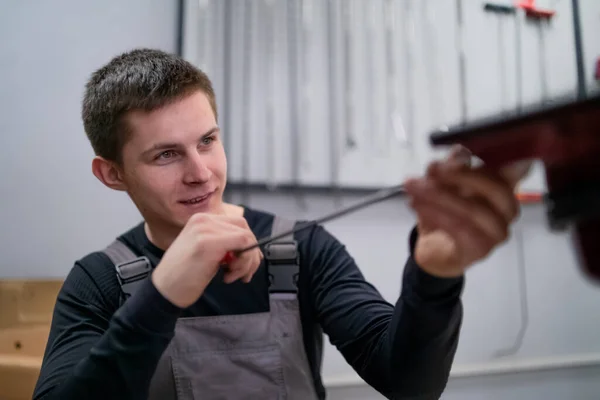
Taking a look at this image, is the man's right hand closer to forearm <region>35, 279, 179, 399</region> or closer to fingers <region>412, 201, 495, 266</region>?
forearm <region>35, 279, 179, 399</region>

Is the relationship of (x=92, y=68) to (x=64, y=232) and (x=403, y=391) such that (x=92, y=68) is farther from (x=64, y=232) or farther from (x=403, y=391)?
(x=403, y=391)

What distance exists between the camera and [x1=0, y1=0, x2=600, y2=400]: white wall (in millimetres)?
1137

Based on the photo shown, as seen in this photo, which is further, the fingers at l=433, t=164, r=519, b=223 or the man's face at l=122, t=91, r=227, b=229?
the man's face at l=122, t=91, r=227, b=229

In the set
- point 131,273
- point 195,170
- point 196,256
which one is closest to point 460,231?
point 196,256

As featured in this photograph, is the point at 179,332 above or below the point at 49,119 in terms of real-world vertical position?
below

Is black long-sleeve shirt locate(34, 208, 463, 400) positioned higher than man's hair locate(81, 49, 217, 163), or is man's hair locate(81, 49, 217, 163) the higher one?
man's hair locate(81, 49, 217, 163)

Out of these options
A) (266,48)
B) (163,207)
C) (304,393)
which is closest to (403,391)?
(304,393)

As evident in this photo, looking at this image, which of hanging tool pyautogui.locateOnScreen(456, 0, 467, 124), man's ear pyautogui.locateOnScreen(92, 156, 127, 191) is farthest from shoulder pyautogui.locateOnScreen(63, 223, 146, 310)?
hanging tool pyautogui.locateOnScreen(456, 0, 467, 124)

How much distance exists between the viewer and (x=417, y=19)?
131cm

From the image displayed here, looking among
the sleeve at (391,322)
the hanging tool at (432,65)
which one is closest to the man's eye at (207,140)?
the sleeve at (391,322)

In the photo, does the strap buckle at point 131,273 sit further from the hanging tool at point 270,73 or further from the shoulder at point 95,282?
the hanging tool at point 270,73

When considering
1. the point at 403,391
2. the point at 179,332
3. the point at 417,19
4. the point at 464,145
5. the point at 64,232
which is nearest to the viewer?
the point at 464,145

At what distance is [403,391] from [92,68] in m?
1.09

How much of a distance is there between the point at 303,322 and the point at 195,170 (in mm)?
345
